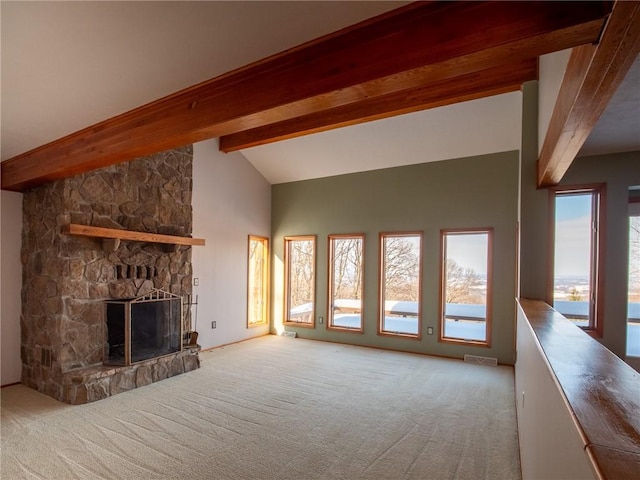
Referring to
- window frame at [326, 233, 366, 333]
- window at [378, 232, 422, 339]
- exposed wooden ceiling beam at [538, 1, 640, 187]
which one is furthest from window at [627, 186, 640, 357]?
window frame at [326, 233, 366, 333]

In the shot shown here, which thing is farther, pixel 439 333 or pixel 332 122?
pixel 439 333

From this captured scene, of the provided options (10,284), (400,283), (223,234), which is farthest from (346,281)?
(10,284)

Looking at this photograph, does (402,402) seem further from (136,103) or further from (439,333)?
(136,103)

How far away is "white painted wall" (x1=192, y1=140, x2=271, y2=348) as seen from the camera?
5.86m

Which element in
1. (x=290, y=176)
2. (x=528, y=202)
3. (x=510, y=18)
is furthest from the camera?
(x=290, y=176)

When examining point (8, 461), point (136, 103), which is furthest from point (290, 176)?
point (8, 461)

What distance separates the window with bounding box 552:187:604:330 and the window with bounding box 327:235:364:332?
313cm

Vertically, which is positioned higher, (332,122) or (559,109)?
(332,122)

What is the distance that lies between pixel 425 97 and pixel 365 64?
298 cm

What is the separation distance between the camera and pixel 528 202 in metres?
3.72

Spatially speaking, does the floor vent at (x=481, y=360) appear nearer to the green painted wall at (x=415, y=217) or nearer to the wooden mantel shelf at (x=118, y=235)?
the green painted wall at (x=415, y=217)

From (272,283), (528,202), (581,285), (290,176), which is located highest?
(290,176)

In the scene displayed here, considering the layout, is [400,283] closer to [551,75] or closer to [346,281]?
[346,281]

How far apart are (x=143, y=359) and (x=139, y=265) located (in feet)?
3.92
